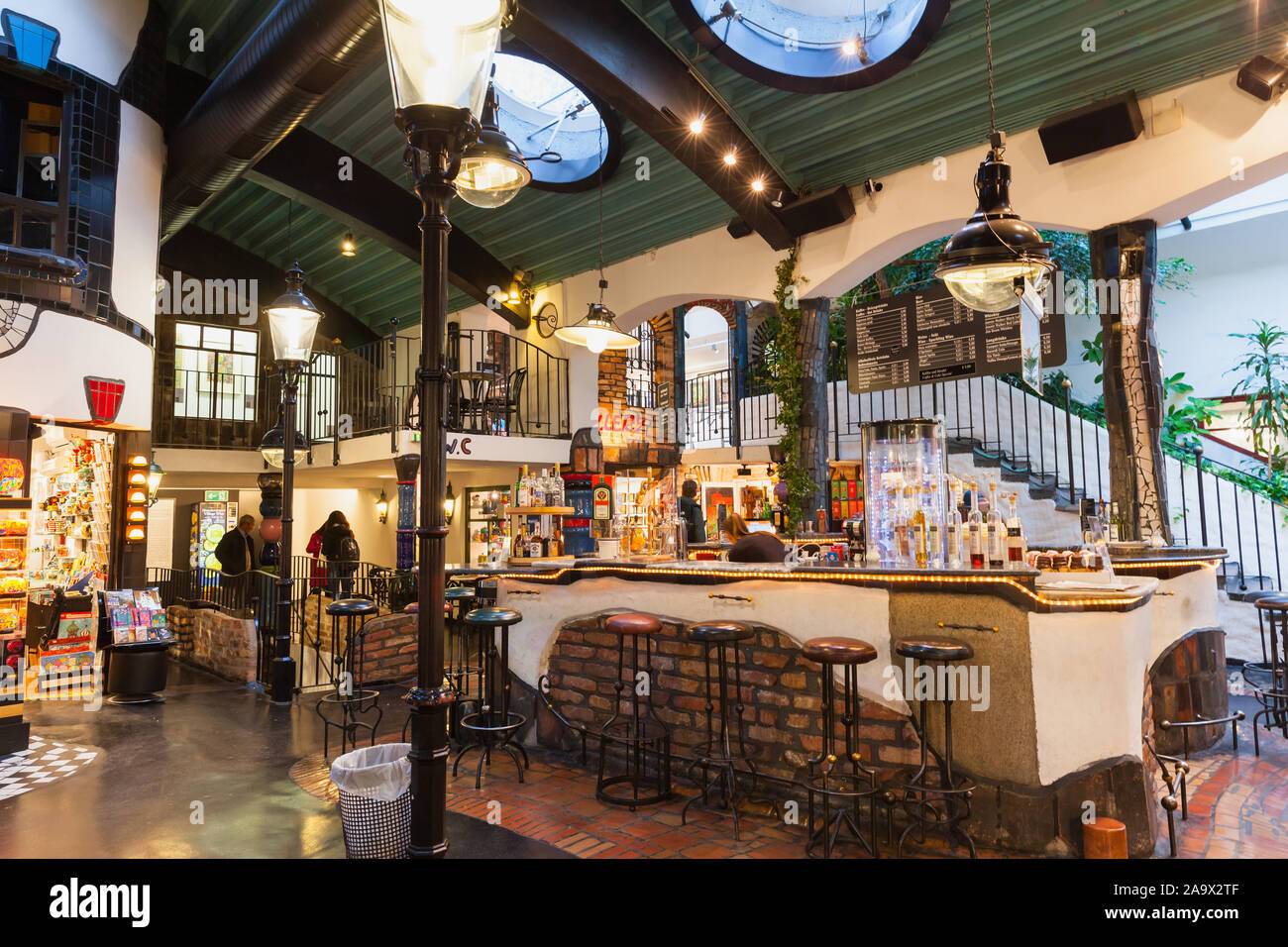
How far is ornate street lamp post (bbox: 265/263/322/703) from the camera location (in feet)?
19.1

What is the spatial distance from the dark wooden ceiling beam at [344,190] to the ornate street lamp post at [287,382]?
2.31 meters

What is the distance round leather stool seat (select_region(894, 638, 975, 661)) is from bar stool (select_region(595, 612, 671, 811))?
4.43ft

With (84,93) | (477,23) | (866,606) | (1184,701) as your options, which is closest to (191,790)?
(866,606)

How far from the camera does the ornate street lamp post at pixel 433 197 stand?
2.09 meters

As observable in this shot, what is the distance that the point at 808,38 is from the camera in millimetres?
6012

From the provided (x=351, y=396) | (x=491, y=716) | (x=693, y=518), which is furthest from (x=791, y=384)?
(x=351, y=396)

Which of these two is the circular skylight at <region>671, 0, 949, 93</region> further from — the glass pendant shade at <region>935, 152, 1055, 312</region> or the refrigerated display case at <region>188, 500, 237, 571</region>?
the refrigerated display case at <region>188, 500, 237, 571</region>

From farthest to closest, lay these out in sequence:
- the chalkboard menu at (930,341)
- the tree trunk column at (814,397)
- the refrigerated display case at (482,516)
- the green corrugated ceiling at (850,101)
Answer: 1. the refrigerated display case at (482,516)
2. the tree trunk column at (814,397)
3. the chalkboard menu at (930,341)
4. the green corrugated ceiling at (850,101)

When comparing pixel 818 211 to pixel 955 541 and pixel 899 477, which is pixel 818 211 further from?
pixel 955 541

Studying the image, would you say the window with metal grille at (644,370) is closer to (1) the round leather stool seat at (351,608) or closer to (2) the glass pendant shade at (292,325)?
(2) the glass pendant shade at (292,325)

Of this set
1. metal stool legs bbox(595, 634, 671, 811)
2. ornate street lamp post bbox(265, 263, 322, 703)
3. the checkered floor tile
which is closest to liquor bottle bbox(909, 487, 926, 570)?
metal stool legs bbox(595, 634, 671, 811)

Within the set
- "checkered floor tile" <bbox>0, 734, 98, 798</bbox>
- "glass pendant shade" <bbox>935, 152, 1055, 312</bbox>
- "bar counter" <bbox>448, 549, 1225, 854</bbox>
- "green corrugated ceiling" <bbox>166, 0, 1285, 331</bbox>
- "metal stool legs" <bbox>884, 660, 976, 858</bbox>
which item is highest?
"green corrugated ceiling" <bbox>166, 0, 1285, 331</bbox>

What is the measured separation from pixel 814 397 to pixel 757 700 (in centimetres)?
397

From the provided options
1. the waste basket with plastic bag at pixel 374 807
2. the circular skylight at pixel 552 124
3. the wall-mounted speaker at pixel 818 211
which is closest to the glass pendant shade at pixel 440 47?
the waste basket with plastic bag at pixel 374 807
